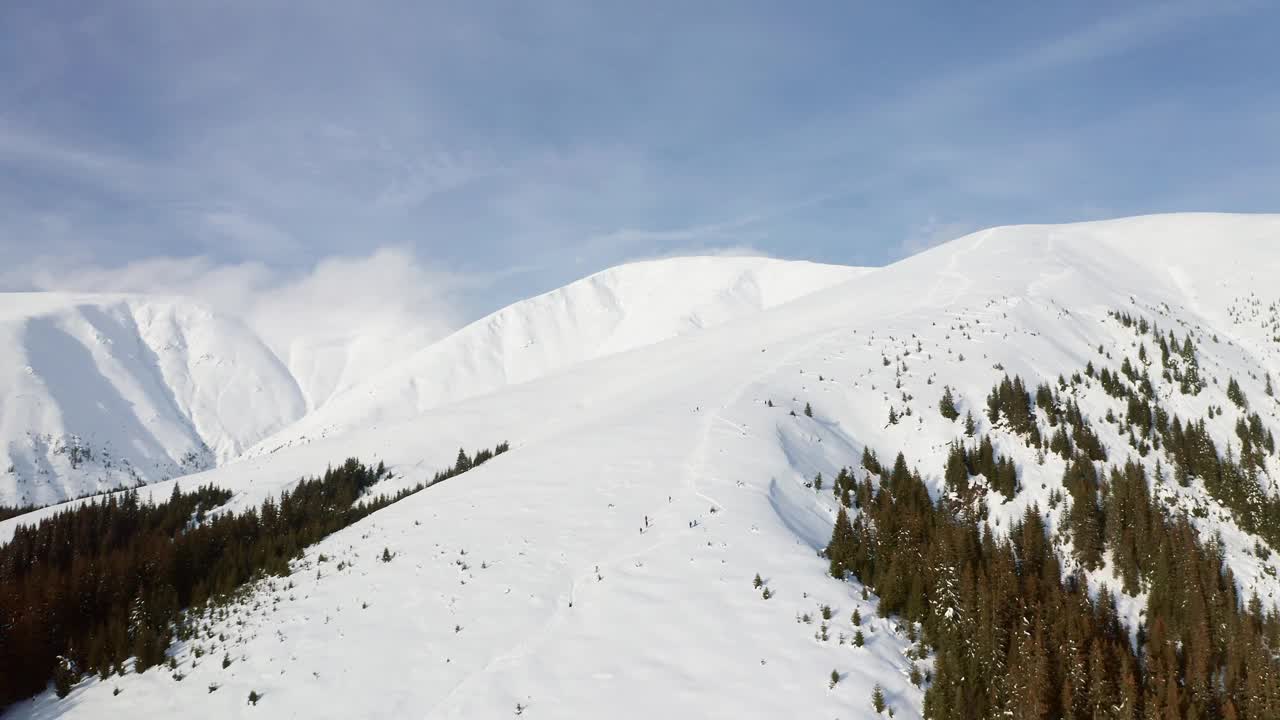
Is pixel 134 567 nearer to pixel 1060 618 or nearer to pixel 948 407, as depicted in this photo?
pixel 1060 618

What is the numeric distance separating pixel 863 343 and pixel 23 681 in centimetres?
4058

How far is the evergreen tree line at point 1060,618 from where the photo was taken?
13.2 m

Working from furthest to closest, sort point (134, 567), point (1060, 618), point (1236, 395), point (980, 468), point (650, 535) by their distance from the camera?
point (1236, 395)
point (980, 468)
point (134, 567)
point (650, 535)
point (1060, 618)

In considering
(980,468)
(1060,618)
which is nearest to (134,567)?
(1060,618)

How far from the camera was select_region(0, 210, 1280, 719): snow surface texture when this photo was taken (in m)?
13.8

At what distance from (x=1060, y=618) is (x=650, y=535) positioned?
36.4 ft

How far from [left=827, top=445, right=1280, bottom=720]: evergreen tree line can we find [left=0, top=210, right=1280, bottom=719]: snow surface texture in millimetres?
1060

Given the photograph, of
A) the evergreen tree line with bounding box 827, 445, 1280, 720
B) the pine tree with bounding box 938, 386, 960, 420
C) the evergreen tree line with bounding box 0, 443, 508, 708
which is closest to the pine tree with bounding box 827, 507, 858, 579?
the evergreen tree line with bounding box 827, 445, 1280, 720

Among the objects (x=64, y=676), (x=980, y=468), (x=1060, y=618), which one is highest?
(x=64, y=676)

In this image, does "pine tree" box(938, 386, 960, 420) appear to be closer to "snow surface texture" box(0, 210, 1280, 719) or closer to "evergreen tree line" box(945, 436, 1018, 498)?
"snow surface texture" box(0, 210, 1280, 719)

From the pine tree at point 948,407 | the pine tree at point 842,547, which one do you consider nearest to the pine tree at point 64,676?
the pine tree at point 842,547

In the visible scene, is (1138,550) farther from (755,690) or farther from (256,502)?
(256,502)

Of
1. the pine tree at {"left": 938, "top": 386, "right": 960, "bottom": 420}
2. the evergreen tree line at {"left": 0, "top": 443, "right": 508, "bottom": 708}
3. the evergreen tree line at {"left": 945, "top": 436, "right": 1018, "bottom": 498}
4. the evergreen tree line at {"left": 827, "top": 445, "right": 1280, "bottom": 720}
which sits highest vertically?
the pine tree at {"left": 938, "top": 386, "right": 960, "bottom": 420}

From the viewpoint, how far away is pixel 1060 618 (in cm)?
1591
